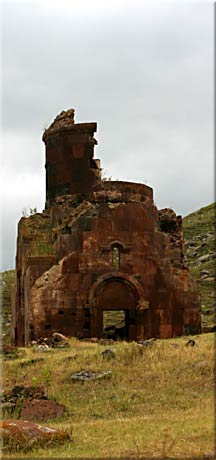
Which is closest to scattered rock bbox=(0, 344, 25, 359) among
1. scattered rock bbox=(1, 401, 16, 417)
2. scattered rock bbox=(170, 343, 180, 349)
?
scattered rock bbox=(170, 343, 180, 349)

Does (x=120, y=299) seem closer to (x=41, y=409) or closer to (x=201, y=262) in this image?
(x=41, y=409)

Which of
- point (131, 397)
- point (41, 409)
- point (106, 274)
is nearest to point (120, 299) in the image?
point (106, 274)

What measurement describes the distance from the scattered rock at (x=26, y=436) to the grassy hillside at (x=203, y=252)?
20.3 meters

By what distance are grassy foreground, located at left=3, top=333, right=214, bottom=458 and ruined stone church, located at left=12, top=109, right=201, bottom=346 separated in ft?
6.45

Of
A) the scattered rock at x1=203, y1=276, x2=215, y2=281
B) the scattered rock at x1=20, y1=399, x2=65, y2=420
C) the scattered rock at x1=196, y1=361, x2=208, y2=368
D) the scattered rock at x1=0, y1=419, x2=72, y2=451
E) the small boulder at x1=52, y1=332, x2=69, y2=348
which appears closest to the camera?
the scattered rock at x1=0, y1=419, x2=72, y2=451

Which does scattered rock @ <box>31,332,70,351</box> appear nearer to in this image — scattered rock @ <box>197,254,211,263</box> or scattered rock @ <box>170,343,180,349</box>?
scattered rock @ <box>170,343,180,349</box>

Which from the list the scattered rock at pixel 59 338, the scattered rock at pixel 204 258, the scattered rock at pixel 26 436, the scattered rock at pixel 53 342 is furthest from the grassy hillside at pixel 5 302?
the scattered rock at pixel 26 436

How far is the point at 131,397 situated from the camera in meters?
13.5

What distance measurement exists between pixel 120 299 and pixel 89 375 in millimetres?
6736

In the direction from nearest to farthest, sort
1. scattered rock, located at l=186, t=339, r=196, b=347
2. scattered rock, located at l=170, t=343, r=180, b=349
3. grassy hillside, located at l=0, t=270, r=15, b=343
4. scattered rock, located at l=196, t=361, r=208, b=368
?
scattered rock, located at l=196, t=361, r=208, b=368
scattered rock, located at l=170, t=343, r=180, b=349
scattered rock, located at l=186, t=339, r=196, b=347
grassy hillside, located at l=0, t=270, r=15, b=343

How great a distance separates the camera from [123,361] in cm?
Answer: 1575

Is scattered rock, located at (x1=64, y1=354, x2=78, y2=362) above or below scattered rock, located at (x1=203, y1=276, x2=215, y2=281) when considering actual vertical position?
below

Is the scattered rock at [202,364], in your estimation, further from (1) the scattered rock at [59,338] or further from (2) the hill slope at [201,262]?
(2) the hill slope at [201,262]

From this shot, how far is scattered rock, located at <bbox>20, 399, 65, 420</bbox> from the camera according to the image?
12.1 meters
